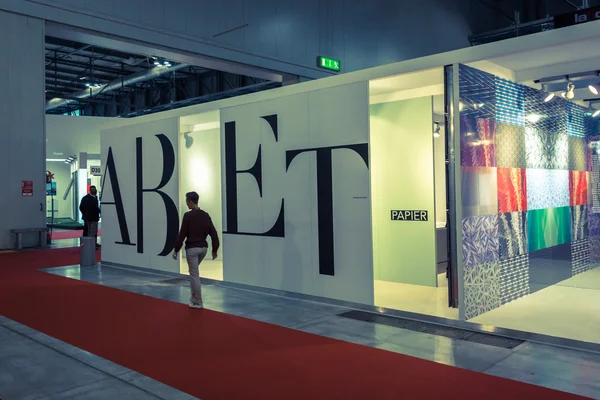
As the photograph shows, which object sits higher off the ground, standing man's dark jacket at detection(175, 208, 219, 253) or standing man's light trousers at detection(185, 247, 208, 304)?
standing man's dark jacket at detection(175, 208, 219, 253)

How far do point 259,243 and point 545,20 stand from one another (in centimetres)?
1562

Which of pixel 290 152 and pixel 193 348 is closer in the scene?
pixel 193 348

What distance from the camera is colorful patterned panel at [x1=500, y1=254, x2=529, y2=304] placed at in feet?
20.1

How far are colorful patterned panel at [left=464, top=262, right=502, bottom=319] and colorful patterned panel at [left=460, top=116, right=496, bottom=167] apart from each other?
1.14 m

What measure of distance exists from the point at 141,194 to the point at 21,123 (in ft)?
17.1

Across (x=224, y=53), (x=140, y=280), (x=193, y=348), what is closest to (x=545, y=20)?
(x=224, y=53)

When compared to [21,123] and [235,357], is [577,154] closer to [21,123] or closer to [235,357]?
[235,357]

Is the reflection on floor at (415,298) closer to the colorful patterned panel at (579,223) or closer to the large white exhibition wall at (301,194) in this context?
the large white exhibition wall at (301,194)

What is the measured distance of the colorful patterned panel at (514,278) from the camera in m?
6.14

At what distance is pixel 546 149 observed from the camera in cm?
716

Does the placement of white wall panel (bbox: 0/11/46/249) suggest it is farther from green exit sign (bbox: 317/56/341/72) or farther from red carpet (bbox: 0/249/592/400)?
green exit sign (bbox: 317/56/341/72)

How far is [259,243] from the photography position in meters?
7.50

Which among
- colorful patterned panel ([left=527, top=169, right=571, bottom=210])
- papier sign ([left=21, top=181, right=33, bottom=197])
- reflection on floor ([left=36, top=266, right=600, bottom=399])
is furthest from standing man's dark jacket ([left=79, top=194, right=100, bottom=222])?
colorful patterned panel ([left=527, top=169, right=571, bottom=210])

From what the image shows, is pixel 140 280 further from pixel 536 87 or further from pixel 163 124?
pixel 536 87
